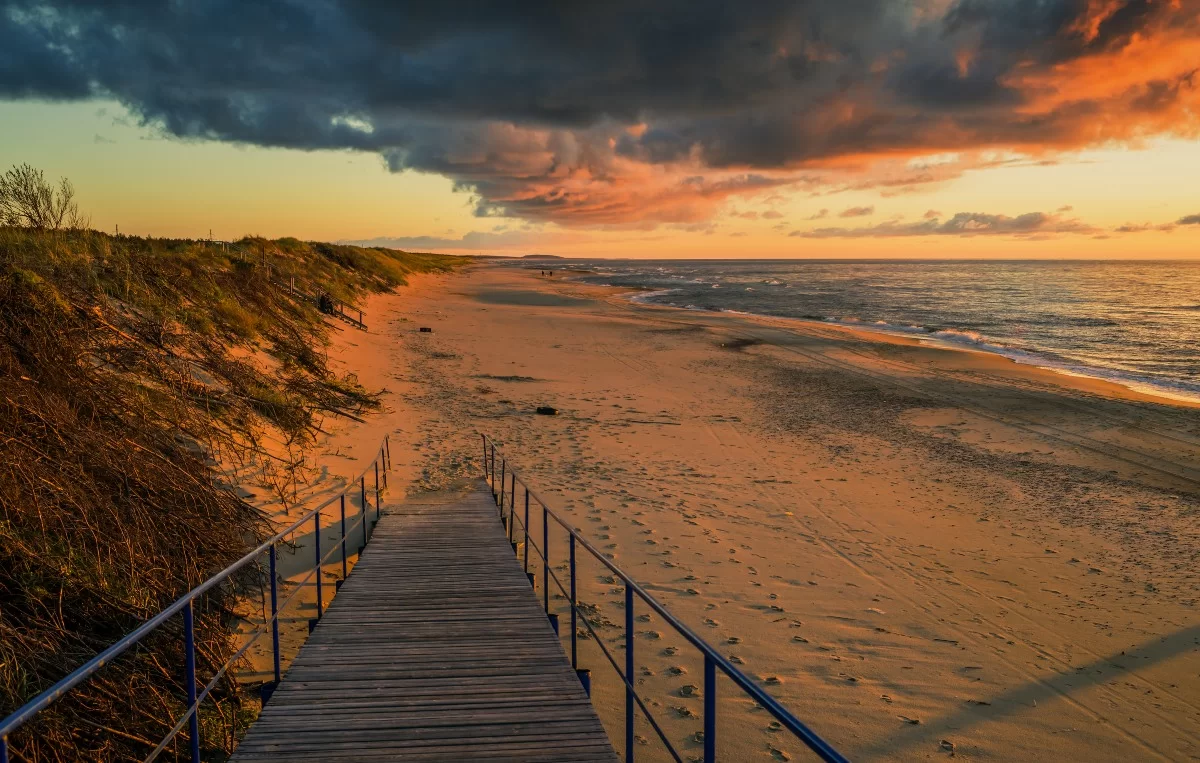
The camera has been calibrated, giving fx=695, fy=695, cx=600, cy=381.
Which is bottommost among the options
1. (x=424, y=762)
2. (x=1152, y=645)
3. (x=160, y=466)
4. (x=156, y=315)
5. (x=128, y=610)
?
(x=1152, y=645)

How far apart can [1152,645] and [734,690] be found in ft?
16.0

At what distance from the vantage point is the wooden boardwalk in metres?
4.16

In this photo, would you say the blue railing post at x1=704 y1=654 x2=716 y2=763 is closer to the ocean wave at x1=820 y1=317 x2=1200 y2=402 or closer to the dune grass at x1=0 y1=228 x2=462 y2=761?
the dune grass at x1=0 y1=228 x2=462 y2=761

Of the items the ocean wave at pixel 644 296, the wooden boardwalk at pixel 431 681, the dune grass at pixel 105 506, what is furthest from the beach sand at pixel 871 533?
the ocean wave at pixel 644 296

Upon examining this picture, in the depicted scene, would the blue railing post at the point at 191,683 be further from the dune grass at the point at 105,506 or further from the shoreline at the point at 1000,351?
the shoreline at the point at 1000,351

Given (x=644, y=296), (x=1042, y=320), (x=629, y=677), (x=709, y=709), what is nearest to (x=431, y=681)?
(x=629, y=677)

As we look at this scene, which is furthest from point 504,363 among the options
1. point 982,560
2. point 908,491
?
point 982,560

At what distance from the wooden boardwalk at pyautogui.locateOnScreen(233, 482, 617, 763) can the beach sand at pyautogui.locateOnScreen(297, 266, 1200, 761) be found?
1174mm

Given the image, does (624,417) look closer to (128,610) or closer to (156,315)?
(156,315)

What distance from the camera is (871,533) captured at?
10641mm

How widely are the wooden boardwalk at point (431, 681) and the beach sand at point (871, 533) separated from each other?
3.85 ft

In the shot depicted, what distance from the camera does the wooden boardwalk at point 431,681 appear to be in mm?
4160

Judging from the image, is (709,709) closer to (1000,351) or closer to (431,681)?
(431,681)

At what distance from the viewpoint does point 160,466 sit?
6523mm
